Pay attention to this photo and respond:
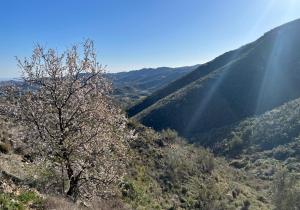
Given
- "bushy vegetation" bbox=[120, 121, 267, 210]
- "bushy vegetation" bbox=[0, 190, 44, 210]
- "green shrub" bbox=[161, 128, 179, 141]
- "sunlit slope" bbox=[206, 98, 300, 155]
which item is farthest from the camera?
"sunlit slope" bbox=[206, 98, 300, 155]

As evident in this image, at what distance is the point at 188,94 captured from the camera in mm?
153125

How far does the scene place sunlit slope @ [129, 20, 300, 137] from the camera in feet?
441

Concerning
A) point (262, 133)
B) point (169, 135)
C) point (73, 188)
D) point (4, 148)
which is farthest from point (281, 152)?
point (73, 188)

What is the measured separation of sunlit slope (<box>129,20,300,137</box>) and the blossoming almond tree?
115017mm

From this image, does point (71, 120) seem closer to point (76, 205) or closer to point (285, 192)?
point (76, 205)

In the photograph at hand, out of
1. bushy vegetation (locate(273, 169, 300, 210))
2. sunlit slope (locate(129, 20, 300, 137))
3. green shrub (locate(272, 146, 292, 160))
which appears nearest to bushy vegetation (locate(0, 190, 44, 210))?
bushy vegetation (locate(273, 169, 300, 210))

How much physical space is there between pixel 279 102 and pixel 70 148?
123169 millimetres

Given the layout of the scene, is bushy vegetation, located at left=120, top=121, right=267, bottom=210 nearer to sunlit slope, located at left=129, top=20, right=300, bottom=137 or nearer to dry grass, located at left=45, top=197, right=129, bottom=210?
dry grass, located at left=45, top=197, right=129, bottom=210

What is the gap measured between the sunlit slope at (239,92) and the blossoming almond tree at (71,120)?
377ft

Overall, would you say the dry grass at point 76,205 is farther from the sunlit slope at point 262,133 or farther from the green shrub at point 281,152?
the sunlit slope at point 262,133

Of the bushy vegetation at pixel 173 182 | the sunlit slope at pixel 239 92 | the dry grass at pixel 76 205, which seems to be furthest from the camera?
the sunlit slope at pixel 239 92

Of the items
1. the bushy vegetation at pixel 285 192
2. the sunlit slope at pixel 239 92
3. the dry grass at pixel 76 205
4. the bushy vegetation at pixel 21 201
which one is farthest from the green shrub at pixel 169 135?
the sunlit slope at pixel 239 92

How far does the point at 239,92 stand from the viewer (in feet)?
470

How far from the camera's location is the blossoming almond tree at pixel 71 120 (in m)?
15.4
